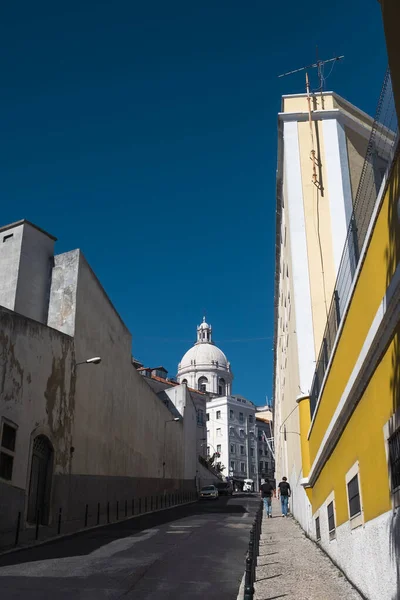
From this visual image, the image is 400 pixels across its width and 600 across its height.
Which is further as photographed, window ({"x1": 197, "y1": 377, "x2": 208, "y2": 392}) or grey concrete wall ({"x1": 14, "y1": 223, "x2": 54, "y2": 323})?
window ({"x1": 197, "y1": 377, "x2": 208, "y2": 392})

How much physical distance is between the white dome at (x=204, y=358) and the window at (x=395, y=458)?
350ft

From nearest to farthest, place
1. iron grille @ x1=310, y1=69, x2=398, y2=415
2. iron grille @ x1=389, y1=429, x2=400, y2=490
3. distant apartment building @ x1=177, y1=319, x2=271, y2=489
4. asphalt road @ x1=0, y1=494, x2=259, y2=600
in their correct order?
iron grille @ x1=389, y1=429, x2=400, y2=490 < iron grille @ x1=310, y1=69, x2=398, y2=415 < asphalt road @ x1=0, y1=494, x2=259, y2=600 < distant apartment building @ x1=177, y1=319, x2=271, y2=489

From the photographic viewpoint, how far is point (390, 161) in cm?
510

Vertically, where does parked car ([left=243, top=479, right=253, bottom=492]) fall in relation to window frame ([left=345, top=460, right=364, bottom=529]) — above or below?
above

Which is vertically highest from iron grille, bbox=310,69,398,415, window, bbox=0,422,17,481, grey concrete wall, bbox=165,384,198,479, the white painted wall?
grey concrete wall, bbox=165,384,198,479

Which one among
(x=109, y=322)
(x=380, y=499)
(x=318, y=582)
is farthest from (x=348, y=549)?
(x=109, y=322)

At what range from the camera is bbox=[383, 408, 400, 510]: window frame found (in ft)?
16.9

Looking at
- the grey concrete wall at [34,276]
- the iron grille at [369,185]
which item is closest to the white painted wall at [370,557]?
the iron grille at [369,185]

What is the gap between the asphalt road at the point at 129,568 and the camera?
26.1 feet

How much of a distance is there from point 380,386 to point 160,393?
51.1 metres

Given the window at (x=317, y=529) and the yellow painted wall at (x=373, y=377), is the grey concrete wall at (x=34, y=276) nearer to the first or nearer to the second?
the window at (x=317, y=529)

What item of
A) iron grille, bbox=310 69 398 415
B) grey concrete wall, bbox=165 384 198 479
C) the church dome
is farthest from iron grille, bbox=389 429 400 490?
the church dome

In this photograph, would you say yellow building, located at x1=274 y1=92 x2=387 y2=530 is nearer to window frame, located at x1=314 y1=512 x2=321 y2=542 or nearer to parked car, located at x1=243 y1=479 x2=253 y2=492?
window frame, located at x1=314 y1=512 x2=321 y2=542

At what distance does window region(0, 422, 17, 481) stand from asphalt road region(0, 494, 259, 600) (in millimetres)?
2375
